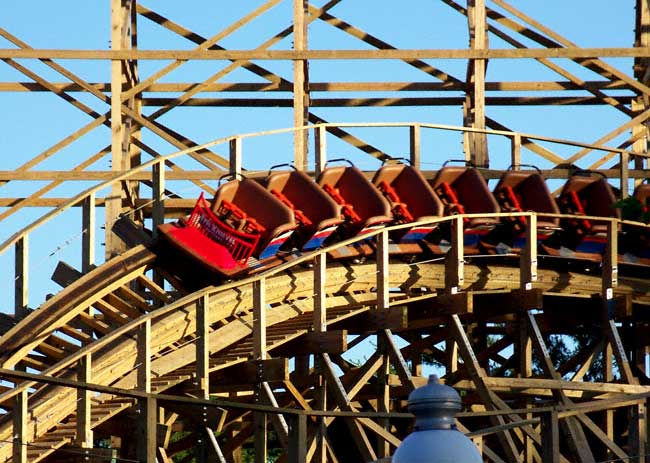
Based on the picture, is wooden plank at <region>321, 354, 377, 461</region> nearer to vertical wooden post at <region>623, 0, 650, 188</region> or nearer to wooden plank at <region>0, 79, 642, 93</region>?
wooden plank at <region>0, 79, 642, 93</region>

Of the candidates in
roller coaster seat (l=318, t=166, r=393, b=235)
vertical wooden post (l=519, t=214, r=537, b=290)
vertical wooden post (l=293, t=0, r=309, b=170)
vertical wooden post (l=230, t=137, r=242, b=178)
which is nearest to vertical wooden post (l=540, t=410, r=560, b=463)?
vertical wooden post (l=519, t=214, r=537, b=290)

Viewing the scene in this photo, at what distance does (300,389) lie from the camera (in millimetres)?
20391

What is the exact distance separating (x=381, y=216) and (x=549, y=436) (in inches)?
404

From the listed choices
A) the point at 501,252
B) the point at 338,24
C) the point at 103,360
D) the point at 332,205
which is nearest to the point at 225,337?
the point at 103,360

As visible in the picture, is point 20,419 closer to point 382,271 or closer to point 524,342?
point 382,271

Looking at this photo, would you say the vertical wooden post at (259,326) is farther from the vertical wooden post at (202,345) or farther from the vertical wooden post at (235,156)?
the vertical wooden post at (235,156)

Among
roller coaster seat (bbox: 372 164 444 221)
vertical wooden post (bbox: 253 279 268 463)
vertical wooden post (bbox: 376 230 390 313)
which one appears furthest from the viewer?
roller coaster seat (bbox: 372 164 444 221)

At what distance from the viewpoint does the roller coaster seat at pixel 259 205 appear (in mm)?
18312

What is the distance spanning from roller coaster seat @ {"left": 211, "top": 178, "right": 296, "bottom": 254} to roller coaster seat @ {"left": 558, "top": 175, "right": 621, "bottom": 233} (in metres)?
4.64

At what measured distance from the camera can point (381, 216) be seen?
1938cm

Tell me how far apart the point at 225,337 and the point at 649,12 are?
12.4m

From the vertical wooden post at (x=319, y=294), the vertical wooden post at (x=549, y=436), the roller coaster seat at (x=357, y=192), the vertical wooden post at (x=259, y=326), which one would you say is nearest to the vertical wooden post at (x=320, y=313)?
the vertical wooden post at (x=319, y=294)

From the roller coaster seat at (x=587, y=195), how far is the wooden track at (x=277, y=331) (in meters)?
1.34

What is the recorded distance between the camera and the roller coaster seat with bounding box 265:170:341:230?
1908 centimetres
